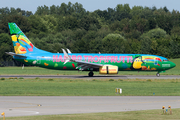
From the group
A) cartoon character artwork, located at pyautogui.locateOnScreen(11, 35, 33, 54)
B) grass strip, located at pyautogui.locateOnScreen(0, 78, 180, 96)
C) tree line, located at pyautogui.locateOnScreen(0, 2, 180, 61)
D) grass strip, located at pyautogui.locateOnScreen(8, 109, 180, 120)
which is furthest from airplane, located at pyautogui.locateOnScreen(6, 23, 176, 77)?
tree line, located at pyautogui.locateOnScreen(0, 2, 180, 61)

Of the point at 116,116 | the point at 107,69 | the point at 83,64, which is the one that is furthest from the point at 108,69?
the point at 116,116

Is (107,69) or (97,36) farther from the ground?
(97,36)

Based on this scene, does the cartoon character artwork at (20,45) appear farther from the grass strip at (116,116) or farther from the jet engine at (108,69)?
the grass strip at (116,116)

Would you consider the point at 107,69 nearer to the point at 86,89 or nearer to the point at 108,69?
the point at 108,69

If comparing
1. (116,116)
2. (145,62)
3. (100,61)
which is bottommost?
(116,116)

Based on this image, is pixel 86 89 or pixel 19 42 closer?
pixel 86 89

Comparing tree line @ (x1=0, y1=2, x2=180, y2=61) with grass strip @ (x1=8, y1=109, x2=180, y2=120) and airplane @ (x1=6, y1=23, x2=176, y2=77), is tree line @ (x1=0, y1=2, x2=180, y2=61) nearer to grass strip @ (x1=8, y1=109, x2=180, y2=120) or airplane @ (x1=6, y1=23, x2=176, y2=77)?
airplane @ (x1=6, y1=23, x2=176, y2=77)

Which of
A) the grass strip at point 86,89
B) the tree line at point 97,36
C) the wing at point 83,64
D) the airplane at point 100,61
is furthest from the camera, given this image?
the tree line at point 97,36

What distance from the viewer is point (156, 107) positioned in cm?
2100

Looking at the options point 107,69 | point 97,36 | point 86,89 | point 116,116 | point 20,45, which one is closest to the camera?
point 116,116

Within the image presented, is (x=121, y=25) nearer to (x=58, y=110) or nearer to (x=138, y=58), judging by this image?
(x=138, y=58)

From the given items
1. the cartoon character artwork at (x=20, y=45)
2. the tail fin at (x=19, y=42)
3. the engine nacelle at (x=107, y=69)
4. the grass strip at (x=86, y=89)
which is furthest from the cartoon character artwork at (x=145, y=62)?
the cartoon character artwork at (x=20, y=45)

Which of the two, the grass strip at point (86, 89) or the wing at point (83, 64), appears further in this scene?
the wing at point (83, 64)

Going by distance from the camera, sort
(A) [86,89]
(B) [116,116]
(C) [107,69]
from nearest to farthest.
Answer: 1. (B) [116,116]
2. (A) [86,89]
3. (C) [107,69]
